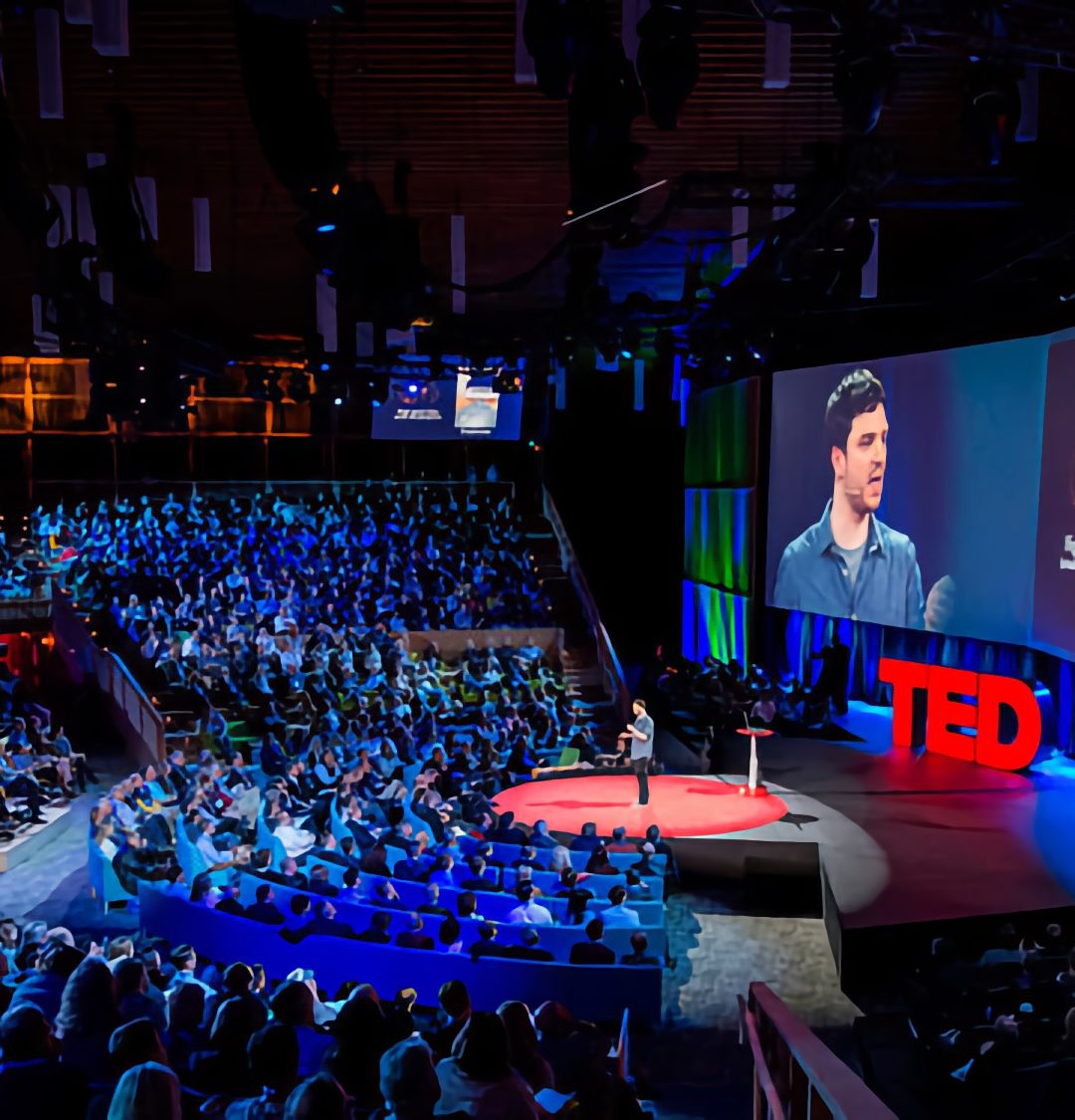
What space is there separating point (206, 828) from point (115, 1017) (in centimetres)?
487

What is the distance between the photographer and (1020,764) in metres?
13.0

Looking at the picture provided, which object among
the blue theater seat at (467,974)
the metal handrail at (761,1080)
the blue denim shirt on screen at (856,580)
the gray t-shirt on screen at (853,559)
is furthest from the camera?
the gray t-shirt on screen at (853,559)

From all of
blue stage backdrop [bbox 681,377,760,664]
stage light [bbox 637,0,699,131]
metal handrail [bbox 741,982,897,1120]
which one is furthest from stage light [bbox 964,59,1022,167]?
blue stage backdrop [bbox 681,377,760,664]

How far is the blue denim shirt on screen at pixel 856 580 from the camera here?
1448 centimetres

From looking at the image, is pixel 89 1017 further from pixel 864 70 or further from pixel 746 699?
pixel 746 699

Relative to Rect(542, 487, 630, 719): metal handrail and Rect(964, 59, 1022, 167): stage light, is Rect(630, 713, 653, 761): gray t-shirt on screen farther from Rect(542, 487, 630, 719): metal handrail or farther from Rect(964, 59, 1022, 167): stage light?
Rect(964, 59, 1022, 167): stage light

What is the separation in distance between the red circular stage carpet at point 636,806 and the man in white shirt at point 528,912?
3254mm

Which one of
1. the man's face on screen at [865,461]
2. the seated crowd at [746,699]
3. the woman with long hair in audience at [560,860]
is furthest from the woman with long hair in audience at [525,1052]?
the man's face on screen at [865,461]

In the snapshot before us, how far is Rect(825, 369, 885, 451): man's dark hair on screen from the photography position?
14.8 meters

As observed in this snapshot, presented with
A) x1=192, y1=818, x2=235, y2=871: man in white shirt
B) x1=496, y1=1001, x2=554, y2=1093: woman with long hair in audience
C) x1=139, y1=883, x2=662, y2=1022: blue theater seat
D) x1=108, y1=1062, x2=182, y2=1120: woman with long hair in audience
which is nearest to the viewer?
x1=108, y1=1062, x2=182, y2=1120: woman with long hair in audience

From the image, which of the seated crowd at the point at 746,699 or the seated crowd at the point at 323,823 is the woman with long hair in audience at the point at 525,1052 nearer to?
the seated crowd at the point at 323,823

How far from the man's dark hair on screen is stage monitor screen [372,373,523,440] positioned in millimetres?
6691

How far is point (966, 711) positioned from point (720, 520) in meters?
6.68

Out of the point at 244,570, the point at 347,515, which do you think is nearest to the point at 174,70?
the point at 244,570
